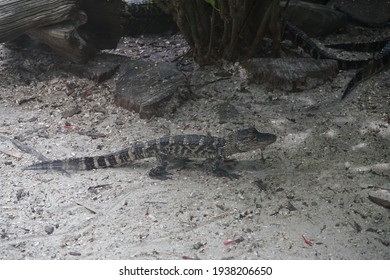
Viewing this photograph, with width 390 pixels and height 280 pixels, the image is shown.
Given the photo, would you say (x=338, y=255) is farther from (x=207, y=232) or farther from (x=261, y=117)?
(x=261, y=117)

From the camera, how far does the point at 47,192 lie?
4.24 m

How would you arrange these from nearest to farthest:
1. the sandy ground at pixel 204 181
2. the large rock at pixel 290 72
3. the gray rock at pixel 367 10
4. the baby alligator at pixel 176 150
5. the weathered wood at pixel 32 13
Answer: the sandy ground at pixel 204 181
the baby alligator at pixel 176 150
the large rock at pixel 290 72
the weathered wood at pixel 32 13
the gray rock at pixel 367 10

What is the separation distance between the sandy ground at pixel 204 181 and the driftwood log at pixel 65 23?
1.22 feet

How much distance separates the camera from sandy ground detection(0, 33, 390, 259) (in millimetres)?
3609

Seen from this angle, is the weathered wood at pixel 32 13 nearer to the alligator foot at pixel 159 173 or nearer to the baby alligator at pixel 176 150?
the baby alligator at pixel 176 150

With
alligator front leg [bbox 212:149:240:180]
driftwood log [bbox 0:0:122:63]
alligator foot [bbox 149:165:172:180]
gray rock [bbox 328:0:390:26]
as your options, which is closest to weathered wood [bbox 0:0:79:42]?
driftwood log [bbox 0:0:122:63]

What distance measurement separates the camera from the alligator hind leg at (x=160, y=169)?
14.7 feet

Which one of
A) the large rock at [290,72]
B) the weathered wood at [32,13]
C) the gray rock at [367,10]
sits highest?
the weathered wood at [32,13]

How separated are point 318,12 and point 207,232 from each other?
415 cm

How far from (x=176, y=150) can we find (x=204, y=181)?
45 centimetres

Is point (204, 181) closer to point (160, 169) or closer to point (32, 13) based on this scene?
point (160, 169)

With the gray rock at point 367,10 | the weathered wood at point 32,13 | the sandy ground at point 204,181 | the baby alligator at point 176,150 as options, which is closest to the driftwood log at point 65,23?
the weathered wood at point 32,13

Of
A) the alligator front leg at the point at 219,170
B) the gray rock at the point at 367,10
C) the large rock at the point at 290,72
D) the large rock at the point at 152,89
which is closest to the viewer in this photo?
the alligator front leg at the point at 219,170
